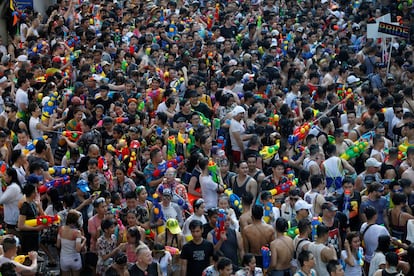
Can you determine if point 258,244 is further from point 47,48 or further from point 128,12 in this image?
→ point 128,12

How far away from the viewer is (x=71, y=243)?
10461 millimetres

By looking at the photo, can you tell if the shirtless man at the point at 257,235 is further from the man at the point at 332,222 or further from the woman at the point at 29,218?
the woman at the point at 29,218

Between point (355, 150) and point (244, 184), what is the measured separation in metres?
2.27

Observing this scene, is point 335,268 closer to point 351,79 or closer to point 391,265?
point 391,265

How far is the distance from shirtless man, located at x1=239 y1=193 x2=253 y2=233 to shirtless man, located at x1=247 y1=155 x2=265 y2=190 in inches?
49.4

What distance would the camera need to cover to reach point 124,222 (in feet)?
35.2

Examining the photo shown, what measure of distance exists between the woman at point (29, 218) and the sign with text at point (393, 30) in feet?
31.7

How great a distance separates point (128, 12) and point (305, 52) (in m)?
4.83

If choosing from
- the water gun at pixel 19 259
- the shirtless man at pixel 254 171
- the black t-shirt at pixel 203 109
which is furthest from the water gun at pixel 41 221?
the black t-shirt at pixel 203 109

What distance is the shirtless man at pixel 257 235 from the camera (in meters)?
10.3

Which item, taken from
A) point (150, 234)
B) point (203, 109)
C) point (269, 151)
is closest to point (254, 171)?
point (269, 151)

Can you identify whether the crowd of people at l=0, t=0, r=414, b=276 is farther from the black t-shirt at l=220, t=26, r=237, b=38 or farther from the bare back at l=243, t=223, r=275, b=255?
the black t-shirt at l=220, t=26, r=237, b=38

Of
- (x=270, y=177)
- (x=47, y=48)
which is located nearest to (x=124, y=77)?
(x=47, y=48)

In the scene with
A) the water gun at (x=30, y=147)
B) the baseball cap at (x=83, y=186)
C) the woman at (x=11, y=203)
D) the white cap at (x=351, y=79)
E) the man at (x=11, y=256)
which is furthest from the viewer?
the white cap at (x=351, y=79)
